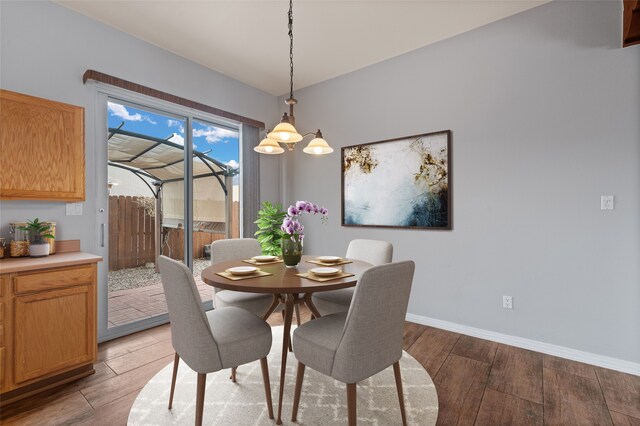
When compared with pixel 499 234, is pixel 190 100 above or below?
above

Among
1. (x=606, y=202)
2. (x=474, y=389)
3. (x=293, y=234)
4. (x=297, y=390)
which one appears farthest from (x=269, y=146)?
(x=606, y=202)

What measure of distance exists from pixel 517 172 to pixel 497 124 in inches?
19.1

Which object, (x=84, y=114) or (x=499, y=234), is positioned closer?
(x=84, y=114)

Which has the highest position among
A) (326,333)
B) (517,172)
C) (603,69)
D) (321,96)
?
(321,96)

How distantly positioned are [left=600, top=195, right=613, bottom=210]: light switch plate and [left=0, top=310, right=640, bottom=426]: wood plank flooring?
125 centimetres

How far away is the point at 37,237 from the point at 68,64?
150cm

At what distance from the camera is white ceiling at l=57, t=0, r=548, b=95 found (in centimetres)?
259

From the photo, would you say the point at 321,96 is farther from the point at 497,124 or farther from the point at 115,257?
the point at 115,257

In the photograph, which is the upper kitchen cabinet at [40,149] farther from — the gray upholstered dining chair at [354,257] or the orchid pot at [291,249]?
the gray upholstered dining chair at [354,257]

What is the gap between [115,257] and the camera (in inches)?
120

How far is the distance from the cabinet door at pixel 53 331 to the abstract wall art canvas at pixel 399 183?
8.83 ft

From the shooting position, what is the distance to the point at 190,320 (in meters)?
1.51

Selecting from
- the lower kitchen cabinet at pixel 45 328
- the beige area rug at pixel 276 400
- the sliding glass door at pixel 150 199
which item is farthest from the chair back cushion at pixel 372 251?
the lower kitchen cabinet at pixel 45 328

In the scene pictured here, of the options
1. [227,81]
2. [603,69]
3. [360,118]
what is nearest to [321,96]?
[360,118]
